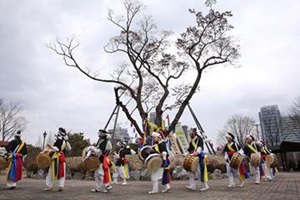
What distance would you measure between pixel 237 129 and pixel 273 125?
5362mm

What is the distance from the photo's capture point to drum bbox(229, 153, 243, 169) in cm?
1034

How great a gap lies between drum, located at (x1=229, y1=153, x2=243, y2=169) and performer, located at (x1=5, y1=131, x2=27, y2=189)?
7.62 m

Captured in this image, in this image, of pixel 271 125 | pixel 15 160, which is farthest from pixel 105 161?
pixel 271 125

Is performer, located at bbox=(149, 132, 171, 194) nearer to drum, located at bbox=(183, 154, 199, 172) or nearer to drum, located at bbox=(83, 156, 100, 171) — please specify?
drum, located at bbox=(183, 154, 199, 172)

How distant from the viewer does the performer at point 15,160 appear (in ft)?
33.1

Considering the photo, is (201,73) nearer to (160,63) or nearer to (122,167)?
(160,63)

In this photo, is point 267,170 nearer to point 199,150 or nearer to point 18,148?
point 199,150

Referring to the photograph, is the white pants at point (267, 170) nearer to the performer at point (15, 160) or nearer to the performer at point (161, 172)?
the performer at point (161, 172)

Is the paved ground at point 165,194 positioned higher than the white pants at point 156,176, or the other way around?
the white pants at point 156,176

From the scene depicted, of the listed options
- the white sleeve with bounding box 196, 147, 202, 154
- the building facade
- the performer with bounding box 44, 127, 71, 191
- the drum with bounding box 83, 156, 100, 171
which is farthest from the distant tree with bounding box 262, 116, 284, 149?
the performer with bounding box 44, 127, 71, 191

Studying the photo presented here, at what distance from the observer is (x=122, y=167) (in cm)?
1411

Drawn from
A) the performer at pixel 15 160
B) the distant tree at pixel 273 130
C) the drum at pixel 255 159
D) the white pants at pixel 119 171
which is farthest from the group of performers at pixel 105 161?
the distant tree at pixel 273 130

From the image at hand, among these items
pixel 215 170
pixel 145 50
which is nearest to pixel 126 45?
pixel 145 50

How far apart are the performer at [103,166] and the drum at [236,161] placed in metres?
4.44
